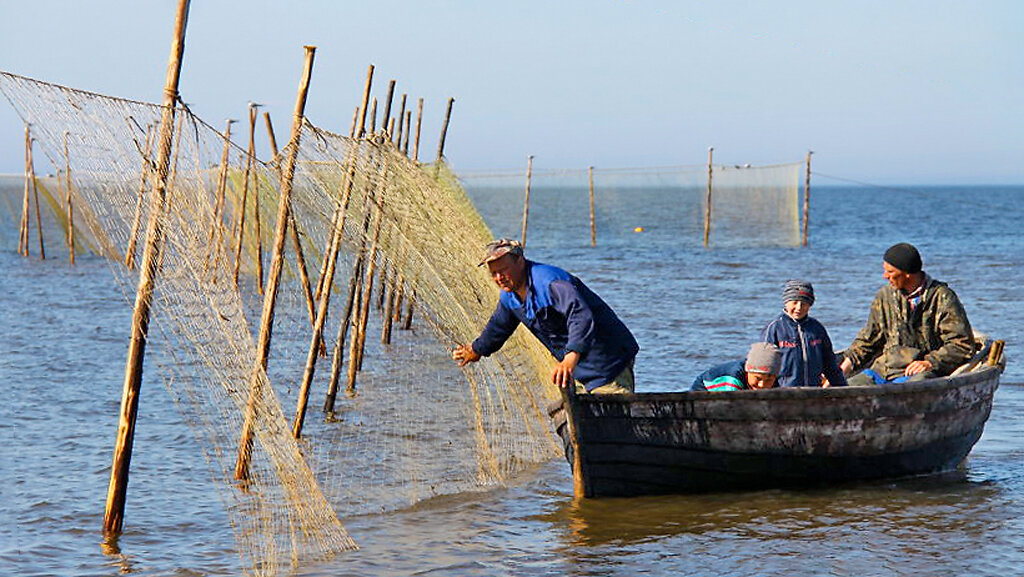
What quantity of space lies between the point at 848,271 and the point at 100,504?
22.4 metres

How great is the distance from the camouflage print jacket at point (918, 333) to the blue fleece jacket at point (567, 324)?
2273 millimetres

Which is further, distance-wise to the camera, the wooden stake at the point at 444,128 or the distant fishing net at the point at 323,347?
the wooden stake at the point at 444,128

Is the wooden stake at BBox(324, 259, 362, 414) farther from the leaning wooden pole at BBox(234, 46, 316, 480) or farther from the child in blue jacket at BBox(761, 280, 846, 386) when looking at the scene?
the child in blue jacket at BBox(761, 280, 846, 386)

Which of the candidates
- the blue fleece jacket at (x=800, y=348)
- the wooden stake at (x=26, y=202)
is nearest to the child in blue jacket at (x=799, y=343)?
the blue fleece jacket at (x=800, y=348)

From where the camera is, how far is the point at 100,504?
747cm

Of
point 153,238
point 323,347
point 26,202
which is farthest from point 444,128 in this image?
point 26,202

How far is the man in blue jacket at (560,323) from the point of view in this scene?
252 inches

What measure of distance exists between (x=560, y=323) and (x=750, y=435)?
57.5 inches

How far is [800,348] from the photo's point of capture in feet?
24.3

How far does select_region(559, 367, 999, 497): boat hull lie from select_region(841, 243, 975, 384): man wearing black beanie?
0.90 ft

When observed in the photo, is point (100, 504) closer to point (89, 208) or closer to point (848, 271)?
point (89, 208)

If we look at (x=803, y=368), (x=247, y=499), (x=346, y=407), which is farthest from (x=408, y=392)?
(x=803, y=368)

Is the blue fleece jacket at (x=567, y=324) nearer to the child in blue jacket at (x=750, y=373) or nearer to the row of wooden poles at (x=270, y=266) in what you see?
the child in blue jacket at (x=750, y=373)

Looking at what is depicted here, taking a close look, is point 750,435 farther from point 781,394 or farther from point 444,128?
point 444,128
